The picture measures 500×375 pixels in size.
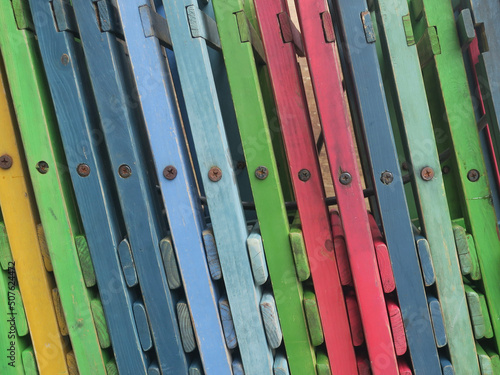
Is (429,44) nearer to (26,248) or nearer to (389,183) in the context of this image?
(389,183)

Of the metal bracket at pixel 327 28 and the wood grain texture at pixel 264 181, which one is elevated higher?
the metal bracket at pixel 327 28

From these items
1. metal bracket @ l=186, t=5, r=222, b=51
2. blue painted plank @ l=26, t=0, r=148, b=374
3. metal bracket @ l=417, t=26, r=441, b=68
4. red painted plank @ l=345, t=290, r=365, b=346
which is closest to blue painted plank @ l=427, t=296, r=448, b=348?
red painted plank @ l=345, t=290, r=365, b=346

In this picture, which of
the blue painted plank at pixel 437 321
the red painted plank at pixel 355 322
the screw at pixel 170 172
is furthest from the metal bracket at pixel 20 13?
the blue painted plank at pixel 437 321

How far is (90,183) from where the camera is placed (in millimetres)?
1058

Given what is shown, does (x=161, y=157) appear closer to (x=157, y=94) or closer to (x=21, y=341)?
(x=157, y=94)

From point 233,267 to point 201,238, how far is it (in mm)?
94

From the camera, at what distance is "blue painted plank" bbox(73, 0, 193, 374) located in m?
1.03

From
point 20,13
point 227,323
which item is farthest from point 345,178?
point 20,13

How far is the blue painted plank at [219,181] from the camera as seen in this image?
3.30ft

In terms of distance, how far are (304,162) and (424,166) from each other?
254 mm

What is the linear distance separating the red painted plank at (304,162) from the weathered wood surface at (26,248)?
60 cm

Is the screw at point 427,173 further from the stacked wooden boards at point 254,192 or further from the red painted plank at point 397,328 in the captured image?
the red painted plank at point 397,328

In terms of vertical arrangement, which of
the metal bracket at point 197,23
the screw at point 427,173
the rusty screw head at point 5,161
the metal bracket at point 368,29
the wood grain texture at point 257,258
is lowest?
the wood grain texture at point 257,258

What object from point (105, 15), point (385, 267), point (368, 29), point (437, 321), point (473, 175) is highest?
point (105, 15)
